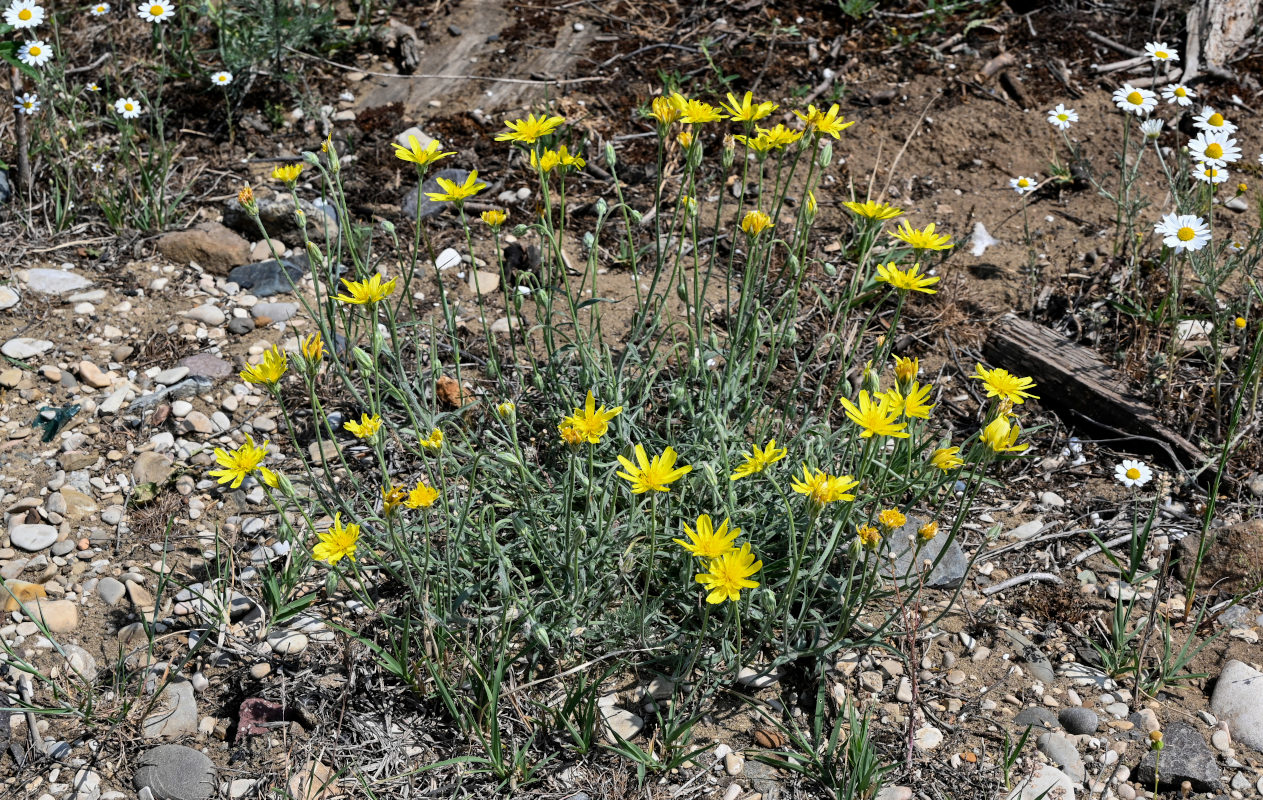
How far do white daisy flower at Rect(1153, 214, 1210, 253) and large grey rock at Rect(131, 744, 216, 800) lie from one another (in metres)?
3.23

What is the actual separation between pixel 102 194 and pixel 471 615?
2.61m

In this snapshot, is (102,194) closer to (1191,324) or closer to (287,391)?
(287,391)

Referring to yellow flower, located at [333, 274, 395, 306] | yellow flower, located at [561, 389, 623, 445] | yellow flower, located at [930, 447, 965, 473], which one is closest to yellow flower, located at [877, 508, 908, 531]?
yellow flower, located at [930, 447, 965, 473]

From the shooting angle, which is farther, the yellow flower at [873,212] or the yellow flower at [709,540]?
the yellow flower at [873,212]

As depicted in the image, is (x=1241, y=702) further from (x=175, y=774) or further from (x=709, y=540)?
(x=175, y=774)

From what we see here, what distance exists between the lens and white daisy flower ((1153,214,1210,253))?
3.21 m

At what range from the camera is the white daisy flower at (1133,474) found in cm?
308

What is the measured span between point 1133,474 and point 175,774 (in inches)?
113

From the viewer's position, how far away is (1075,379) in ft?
11.0

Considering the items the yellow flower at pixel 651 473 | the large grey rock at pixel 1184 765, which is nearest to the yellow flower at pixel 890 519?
the yellow flower at pixel 651 473

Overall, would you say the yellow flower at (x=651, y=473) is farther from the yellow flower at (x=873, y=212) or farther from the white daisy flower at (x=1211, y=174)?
the white daisy flower at (x=1211, y=174)

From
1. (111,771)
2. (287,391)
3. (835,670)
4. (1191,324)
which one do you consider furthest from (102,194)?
(1191,324)

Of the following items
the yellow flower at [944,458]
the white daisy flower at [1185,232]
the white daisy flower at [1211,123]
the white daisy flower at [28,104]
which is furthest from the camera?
the white daisy flower at [28,104]

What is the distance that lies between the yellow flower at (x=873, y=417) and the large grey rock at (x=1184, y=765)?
102cm
